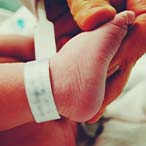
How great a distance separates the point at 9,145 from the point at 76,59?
22 centimetres

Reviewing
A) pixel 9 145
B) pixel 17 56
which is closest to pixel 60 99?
pixel 9 145

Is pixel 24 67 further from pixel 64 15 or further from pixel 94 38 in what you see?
pixel 64 15

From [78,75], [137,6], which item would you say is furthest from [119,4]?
[78,75]

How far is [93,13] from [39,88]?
153mm

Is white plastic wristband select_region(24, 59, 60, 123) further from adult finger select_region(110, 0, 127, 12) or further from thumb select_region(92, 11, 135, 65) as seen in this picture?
adult finger select_region(110, 0, 127, 12)

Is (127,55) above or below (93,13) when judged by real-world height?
below

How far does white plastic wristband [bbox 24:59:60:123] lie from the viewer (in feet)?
2.09

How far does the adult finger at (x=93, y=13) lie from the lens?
2.01 feet

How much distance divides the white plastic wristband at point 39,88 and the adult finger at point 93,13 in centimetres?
9

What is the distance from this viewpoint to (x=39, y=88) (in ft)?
2.09

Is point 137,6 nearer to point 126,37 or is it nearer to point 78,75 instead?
point 126,37

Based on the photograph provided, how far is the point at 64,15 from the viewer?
90cm

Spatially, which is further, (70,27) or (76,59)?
(70,27)

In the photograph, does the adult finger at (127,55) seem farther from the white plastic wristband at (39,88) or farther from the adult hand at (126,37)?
the white plastic wristband at (39,88)
